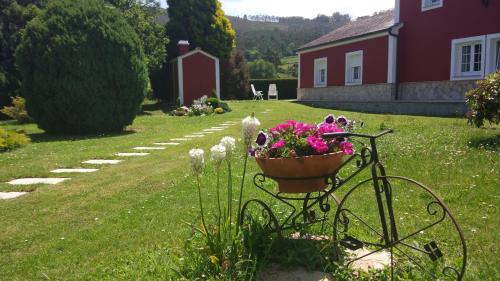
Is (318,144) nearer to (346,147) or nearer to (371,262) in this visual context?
(346,147)

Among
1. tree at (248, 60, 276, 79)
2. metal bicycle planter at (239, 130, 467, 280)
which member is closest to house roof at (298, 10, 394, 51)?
metal bicycle planter at (239, 130, 467, 280)

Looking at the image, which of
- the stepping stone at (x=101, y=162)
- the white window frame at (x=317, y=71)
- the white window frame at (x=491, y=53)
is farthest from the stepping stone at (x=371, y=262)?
the white window frame at (x=317, y=71)

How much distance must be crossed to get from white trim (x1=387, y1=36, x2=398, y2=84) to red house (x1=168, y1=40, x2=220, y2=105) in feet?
29.1

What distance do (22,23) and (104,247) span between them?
20557 mm

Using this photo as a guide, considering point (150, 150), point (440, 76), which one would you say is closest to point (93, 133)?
point (150, 150)

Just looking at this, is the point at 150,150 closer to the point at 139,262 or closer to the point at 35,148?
the point at 35,148

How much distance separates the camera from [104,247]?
3.31 meters

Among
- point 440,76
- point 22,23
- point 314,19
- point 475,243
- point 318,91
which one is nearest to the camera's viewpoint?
point 475,243

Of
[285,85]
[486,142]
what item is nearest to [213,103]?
[486,142]

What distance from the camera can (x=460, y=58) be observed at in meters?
15.4

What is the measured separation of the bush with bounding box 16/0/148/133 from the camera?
35.1 feet

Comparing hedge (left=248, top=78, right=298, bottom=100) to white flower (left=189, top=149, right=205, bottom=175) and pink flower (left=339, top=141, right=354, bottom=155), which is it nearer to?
pink flower (left=339, top=141, right=354, bottom=155)

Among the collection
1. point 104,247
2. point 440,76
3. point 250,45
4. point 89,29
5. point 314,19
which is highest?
point 314,19

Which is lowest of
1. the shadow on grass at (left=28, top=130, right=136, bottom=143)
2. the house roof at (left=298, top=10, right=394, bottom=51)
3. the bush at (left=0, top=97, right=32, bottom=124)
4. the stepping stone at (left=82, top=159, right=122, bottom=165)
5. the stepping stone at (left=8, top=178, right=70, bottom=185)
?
Answer: the stepping stone at (left=8, top=178, right=70, bottom=185)
